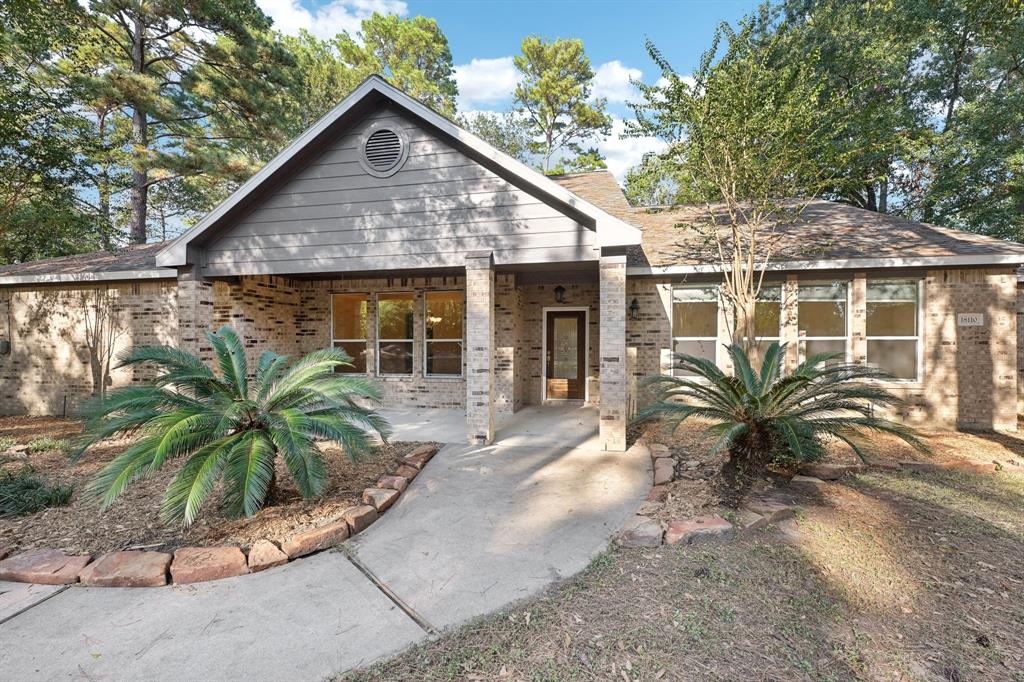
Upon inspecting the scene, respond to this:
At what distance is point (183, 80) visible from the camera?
1470cm

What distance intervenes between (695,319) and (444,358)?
520cm

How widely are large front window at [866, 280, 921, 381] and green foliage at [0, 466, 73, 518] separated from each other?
38.2 ft

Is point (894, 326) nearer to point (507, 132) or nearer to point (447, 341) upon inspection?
point (447, 341)

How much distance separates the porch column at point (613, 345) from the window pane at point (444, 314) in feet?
13.6

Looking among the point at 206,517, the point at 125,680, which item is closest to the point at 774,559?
the point at 125,680

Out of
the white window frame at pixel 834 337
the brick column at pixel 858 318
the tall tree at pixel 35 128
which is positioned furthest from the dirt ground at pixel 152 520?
the brick column at pixel 858 318

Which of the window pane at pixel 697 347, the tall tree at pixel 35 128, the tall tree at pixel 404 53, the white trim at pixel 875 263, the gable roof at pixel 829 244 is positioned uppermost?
the tall tree at pixel 404 53

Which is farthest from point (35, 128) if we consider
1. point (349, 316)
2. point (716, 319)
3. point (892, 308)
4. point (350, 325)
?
point (892, 308)

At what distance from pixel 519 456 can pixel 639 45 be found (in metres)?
6.77

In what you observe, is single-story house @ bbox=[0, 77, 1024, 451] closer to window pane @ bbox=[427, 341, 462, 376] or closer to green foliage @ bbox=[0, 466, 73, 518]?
window pane @ bbox=[427, 341, 462, 376]

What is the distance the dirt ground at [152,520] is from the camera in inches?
143

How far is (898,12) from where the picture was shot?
1321cm

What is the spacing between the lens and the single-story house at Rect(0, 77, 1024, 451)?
6.40m

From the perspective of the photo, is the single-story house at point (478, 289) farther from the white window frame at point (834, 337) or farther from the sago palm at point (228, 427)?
the sago palm at point (228, 427)
